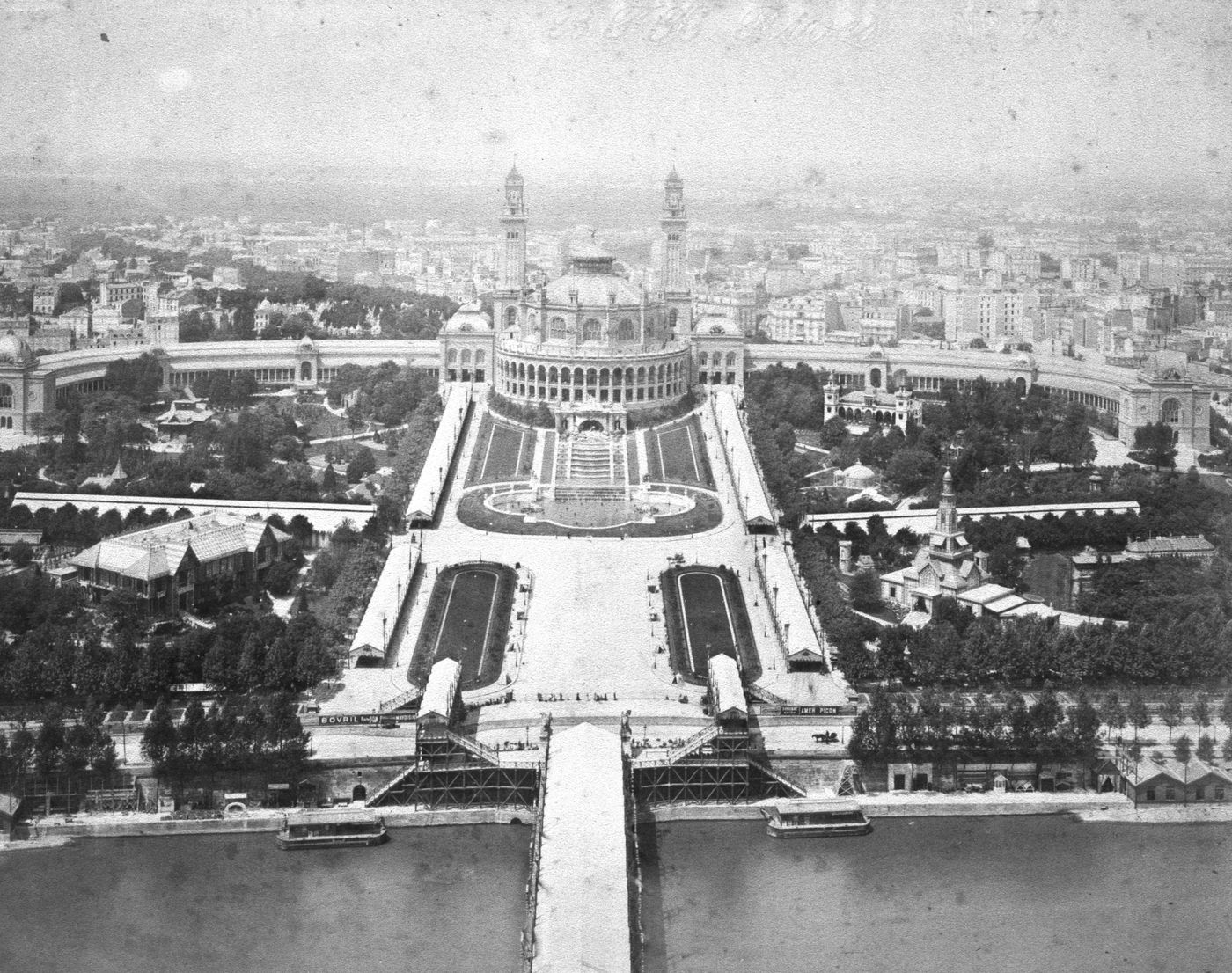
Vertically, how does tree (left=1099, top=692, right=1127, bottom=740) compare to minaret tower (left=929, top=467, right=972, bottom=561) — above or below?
below

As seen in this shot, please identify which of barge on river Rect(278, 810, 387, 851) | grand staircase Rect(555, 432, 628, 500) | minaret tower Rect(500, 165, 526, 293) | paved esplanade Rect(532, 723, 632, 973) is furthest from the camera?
minaret tower Rect(500, 165, 526, 293)

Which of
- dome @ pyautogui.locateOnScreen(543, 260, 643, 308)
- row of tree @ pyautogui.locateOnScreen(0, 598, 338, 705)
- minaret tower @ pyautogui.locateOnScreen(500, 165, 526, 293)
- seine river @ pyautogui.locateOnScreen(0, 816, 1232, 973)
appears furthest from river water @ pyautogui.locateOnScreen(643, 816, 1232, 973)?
minaret tower @ pyautogui.locateOnScreen(500, 165, 526, 293)

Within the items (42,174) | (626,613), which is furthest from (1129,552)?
(42,174)

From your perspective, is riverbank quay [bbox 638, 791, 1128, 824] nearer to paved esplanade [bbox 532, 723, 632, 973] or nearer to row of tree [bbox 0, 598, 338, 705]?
paved esplanade [bbox 532, 723, 632, 973]

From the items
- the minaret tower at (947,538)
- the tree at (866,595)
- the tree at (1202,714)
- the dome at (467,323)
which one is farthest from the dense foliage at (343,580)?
the dome at (467,323)

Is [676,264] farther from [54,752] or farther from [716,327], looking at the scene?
[54,752]

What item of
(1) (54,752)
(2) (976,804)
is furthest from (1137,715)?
(1) (54,752)

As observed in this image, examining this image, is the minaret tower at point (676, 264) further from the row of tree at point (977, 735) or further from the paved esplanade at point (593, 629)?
the row of tree at point (977, 735)
